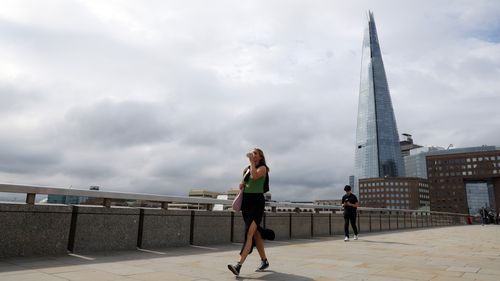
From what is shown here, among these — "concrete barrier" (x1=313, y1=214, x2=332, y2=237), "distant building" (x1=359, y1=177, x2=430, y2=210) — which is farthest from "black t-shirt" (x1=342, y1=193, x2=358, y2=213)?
"distant building" (x1=359, y1=177, x2=430, y2=210)

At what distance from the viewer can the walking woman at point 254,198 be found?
5.75 meters

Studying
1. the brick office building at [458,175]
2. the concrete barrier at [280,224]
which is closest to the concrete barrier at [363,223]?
the concrete barrier at [280,224]

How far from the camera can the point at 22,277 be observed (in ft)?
15.3

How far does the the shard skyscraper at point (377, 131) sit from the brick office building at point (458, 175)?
26414 mm

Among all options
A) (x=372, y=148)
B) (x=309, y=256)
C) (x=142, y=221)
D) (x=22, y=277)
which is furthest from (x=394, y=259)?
(x=372, y=148)

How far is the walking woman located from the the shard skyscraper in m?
187

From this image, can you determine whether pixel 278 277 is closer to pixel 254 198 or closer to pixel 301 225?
pixel 254 198

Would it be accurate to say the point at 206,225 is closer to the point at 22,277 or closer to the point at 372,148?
the point at 22,277

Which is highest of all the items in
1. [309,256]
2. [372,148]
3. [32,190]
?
[372,148]

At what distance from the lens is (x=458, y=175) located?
148625 mm

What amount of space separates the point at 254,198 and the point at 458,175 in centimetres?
16480

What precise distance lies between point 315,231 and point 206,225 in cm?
649

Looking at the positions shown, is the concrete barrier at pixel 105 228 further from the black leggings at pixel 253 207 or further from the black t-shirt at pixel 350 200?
the black leggings at pixel 253 207

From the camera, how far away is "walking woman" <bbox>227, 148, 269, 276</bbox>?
5746 millimetres
